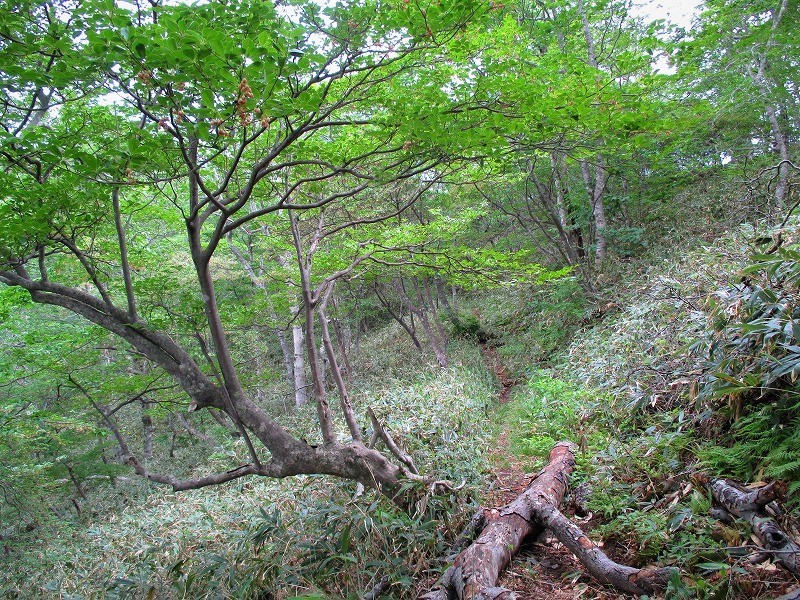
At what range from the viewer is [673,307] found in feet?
18.8

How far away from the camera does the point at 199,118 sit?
2.33 meters

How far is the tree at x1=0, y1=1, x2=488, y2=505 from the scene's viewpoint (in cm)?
221

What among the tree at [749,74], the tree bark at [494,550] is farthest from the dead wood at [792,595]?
the tree at [749,74]

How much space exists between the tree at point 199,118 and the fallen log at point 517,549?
40.6 inches

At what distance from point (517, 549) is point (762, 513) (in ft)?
5.38

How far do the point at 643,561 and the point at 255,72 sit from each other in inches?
149

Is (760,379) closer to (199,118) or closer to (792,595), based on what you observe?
(792,595)

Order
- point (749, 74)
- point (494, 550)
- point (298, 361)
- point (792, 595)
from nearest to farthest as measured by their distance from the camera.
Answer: point (792, 595) < point (494, 550) < point (749, 74) < point (298, 361)

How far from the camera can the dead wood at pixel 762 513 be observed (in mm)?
2113

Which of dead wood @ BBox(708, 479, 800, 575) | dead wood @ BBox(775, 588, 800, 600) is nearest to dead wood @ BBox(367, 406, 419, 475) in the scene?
dead wood @ BBox(708, 479, 800, 575)

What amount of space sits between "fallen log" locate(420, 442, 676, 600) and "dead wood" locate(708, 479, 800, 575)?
1.69 ft

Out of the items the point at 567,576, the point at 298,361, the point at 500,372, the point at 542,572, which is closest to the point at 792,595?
the point at 567,576

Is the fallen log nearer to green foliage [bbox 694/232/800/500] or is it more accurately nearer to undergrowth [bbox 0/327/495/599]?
undergrowth [bbox 0/327/495/599]

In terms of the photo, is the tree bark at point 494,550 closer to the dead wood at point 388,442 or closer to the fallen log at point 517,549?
the fallen log at point 517,549
